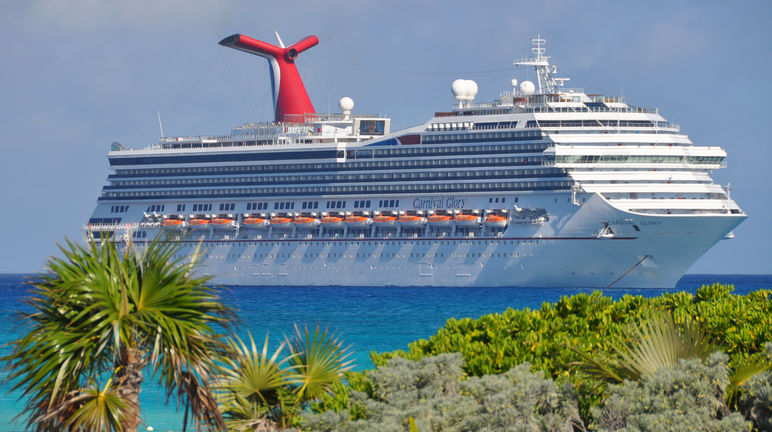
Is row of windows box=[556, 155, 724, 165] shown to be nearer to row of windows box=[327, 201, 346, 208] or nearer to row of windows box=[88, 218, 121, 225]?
row of windows box=[327, 201, 346, 208]

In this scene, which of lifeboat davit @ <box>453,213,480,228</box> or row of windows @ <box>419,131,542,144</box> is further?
lifeboat davit @ <box>453,213,480,228</box>

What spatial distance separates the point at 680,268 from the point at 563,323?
4848 centimetres

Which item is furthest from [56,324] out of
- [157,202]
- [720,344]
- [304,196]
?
[157,202]

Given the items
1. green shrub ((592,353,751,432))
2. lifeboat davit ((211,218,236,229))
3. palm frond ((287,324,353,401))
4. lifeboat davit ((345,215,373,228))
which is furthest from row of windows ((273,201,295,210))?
green shrub ((592,353,751,432))

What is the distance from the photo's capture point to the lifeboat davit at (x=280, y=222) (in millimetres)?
74500

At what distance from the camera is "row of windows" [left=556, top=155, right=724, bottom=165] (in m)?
62.5

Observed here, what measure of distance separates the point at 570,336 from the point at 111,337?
23.7 ft

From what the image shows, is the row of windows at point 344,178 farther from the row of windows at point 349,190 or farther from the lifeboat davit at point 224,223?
the lifeboat davit at point 224,223

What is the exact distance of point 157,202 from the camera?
81438 mm

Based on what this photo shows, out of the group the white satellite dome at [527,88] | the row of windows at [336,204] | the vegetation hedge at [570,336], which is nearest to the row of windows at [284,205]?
the row of windows at [336,204]

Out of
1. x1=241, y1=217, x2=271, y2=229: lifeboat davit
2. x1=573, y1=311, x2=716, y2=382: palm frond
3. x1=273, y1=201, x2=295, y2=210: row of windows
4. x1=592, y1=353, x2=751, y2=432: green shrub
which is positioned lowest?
x1=592, y1=353, x2=751, y2=432: green shrub

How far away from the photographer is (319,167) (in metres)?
74.4

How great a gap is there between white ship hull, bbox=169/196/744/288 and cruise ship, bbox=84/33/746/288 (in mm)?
91

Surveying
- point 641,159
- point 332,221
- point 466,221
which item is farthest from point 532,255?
point 332,221
